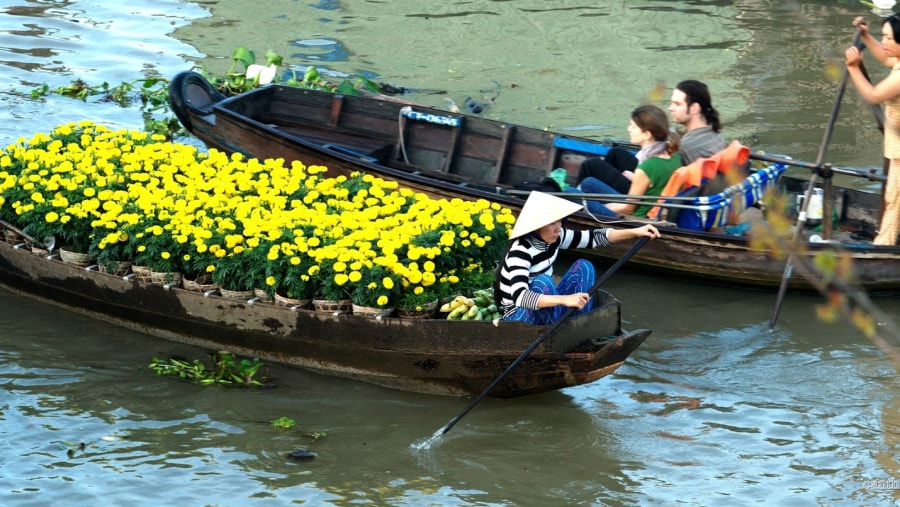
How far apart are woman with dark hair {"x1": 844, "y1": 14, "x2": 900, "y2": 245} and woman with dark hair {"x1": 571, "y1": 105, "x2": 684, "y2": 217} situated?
4.22 ft

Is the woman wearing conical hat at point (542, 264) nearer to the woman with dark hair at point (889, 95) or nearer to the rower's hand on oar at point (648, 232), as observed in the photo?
the rower's hand on oar at point (648, 232)

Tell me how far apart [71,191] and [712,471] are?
4.37 m

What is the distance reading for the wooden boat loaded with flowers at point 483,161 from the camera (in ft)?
24.7

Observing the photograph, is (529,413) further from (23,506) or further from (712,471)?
(23,506)

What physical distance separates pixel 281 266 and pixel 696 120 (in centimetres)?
324

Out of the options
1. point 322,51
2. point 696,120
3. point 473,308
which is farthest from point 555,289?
point 322,51

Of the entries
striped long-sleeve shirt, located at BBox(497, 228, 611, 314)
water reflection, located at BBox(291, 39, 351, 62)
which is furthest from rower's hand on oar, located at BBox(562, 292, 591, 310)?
water reflection, located at BBox(291, 39, 351, 62)

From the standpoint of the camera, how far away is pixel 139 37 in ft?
49.9

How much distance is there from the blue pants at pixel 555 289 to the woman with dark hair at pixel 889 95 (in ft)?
7.46

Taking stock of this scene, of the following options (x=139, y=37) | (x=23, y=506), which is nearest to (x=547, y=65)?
(x=139, y=37)

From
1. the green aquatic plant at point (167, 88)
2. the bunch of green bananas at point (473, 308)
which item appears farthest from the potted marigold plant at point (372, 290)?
the green aquatic plant at point (167, 88)

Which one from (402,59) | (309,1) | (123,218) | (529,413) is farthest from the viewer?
(309,1)

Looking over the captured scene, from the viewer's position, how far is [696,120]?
7598 mm

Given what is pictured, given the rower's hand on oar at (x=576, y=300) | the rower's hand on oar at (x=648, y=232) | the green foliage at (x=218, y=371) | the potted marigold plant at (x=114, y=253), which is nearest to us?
the rower's hand on oar at (x=576, y=300)
